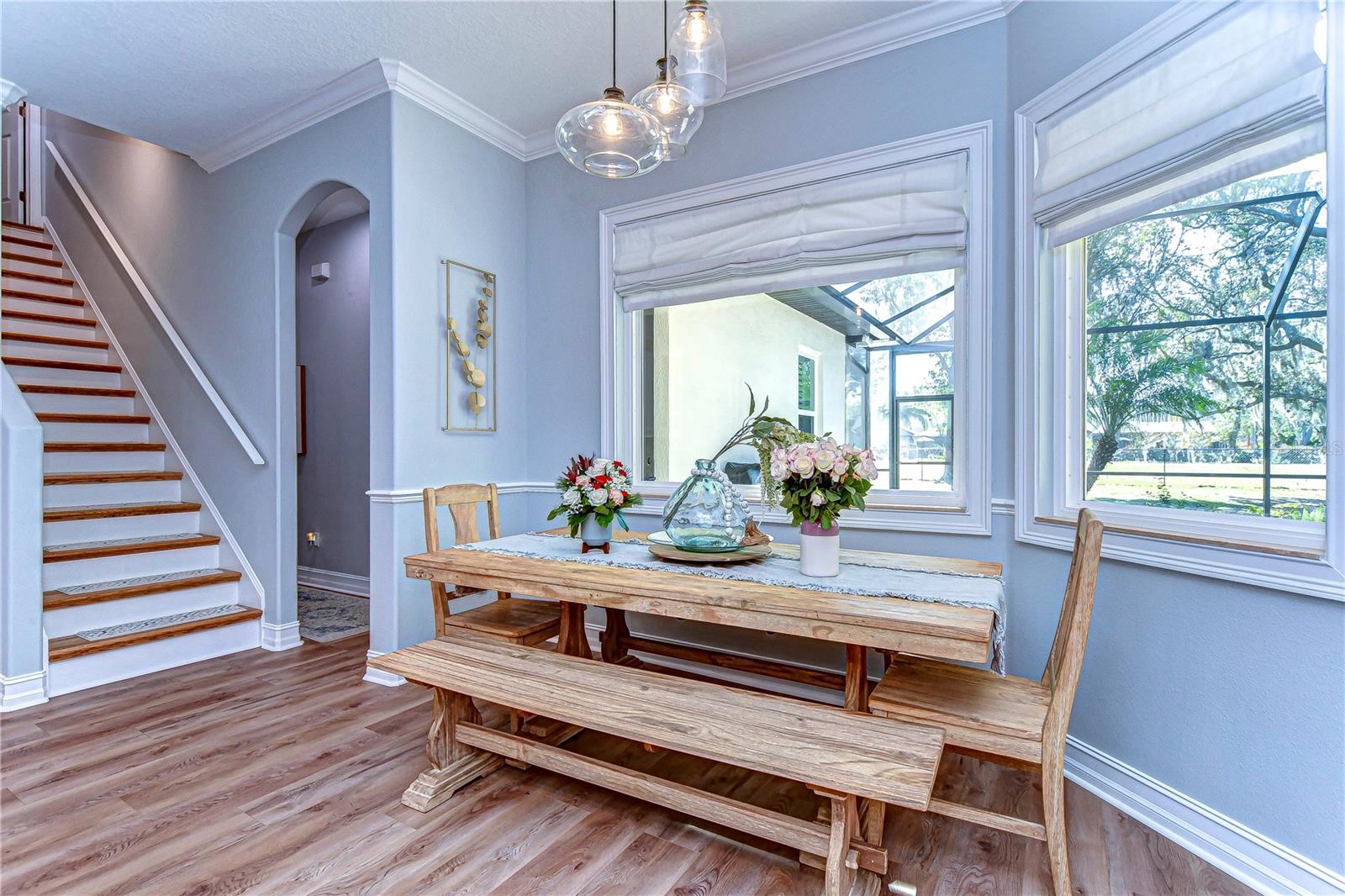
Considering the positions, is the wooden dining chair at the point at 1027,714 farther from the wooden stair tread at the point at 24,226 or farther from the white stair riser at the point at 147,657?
the wooden stair tread at the point at 24,226

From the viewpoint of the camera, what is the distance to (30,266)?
4.85m

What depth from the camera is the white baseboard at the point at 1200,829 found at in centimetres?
155

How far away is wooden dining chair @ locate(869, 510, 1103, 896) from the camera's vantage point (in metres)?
1.48

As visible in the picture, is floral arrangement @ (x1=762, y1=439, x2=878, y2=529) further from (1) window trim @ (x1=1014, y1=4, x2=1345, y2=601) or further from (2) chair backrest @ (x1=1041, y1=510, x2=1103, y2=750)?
(1) window trim @ (x1=1014, y1=4, x2=1345, y2=601)

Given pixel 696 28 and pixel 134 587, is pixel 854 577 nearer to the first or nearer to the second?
pixel 696 28

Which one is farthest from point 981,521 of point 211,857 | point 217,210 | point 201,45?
point 217,210

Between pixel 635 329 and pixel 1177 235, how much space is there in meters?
2.36

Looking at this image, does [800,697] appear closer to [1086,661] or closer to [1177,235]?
[1086,661]

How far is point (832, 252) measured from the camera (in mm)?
2820

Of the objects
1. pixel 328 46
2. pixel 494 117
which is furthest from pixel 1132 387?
pixel 328 46

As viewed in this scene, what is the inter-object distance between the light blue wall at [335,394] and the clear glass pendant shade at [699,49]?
11.8 feet

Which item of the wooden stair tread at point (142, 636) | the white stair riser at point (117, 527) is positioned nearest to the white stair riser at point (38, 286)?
the white stair riser at point (117, 527)

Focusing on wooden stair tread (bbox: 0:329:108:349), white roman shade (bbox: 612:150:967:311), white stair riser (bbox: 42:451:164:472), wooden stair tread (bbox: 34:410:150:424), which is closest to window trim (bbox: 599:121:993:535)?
white roman shade (bbox: 612:150:967:311)

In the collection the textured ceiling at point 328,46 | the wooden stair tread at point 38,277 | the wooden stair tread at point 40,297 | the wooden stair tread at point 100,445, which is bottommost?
the wooden stair tread at point 100,445
